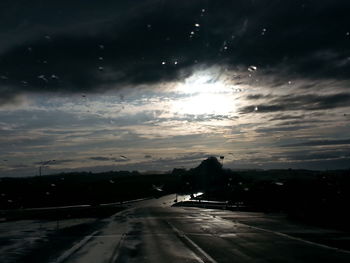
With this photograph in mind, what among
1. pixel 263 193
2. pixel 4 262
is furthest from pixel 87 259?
pixel 263 193

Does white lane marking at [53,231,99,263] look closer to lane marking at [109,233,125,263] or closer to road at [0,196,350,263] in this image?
road at [0,196,350,263]

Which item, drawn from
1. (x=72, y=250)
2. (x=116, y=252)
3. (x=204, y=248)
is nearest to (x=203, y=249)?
(x=204, y=248)

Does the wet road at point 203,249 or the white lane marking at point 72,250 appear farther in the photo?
the white lane marking at point 72,250

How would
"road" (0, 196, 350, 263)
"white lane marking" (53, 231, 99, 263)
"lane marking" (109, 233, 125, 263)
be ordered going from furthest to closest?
1. "white lane marking" (53, 231, 99, 263)
2. "road" (0, 196, 350, 263)
3. "lane marking" (109, 233, 125, 263)

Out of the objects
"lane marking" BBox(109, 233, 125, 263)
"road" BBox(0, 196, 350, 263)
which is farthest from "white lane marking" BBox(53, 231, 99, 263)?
"lane marking" BBox(109, 233, 125, 263)

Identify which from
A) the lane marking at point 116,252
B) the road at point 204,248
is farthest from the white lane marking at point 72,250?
the lane marking at point 116,252

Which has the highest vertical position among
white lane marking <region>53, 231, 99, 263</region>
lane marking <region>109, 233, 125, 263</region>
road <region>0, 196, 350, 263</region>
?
white lane marking <region>53, 231, 99, 263</region>

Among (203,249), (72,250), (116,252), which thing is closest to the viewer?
(116,252)

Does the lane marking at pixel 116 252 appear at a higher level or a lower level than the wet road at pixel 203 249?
higher

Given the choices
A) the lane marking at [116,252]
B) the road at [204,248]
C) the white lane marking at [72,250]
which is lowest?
the road at [204,248]

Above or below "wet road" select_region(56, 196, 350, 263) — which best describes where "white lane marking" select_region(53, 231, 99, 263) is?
above

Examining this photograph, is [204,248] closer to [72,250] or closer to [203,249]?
[203,249]

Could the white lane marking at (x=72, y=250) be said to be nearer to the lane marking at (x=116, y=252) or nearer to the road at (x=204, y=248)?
the road at (x=204, y=248)

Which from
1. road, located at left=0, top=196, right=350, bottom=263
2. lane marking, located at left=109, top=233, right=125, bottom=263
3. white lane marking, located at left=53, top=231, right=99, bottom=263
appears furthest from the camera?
white lane marking, located at left=53, top=231, right=99, bottom=263
